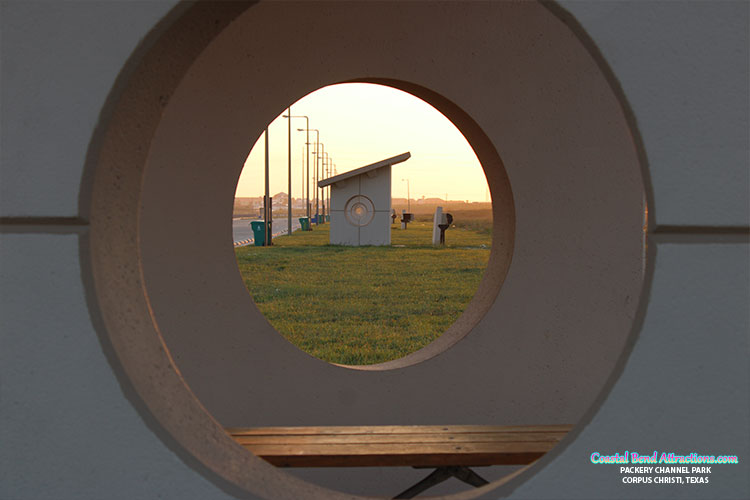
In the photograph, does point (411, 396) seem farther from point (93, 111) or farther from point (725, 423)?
point (93, 111)

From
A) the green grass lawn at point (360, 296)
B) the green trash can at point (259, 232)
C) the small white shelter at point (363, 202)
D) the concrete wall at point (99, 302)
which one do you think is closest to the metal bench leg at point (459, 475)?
the concrete wall at point (99, 302)

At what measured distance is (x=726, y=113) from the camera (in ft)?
6.70

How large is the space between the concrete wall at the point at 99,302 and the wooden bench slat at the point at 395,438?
1528 mm

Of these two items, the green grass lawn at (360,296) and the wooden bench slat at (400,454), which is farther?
the green grass lawn at (360,296)

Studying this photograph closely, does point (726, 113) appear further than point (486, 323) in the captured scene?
No

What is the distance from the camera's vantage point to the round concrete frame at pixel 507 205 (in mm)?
4625

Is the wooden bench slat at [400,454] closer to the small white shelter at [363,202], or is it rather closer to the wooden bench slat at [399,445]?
the wooden bench slat at [399,445]

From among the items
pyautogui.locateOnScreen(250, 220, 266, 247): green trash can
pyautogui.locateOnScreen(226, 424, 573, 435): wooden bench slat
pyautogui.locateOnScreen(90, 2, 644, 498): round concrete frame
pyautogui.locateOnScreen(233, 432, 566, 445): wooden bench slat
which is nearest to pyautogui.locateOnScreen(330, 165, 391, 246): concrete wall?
pyautogui.locateOnScreen(250, 220, 266, 247): green trash can

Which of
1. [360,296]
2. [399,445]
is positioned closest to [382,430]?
[399,445]

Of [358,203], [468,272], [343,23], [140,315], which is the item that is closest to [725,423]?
[140,315]

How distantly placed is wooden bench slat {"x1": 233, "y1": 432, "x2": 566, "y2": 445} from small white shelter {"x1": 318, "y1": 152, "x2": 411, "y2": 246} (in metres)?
20.1

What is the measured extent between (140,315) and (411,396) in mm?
2934

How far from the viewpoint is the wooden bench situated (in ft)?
11.0

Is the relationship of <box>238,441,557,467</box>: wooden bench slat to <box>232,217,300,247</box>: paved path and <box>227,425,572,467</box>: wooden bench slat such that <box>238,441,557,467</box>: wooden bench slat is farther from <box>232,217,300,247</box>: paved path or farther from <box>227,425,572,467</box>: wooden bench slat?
<box>232,217,300,247</box>: paved path
